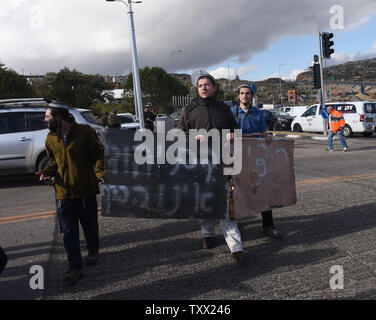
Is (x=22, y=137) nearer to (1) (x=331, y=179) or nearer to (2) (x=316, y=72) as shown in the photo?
(1) (x=331, y=179)

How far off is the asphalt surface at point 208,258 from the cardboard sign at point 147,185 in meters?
0.51

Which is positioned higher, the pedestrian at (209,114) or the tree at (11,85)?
the tree at (11,85)

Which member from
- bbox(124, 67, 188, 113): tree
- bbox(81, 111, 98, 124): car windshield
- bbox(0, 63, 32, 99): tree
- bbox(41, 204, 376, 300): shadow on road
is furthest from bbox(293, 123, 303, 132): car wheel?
A: bbox(124, 67, 188, 113): tree

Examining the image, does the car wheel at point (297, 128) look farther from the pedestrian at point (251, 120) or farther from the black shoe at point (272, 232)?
the black shoe at point (272, 232)

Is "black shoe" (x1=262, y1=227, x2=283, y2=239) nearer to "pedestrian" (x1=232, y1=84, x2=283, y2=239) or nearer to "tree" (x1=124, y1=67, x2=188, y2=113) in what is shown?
"pedestrian" (x1=232, y1=84, x2=283, y2=239)

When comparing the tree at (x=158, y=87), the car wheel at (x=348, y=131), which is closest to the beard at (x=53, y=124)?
the car wheel at (x=348, y=131)

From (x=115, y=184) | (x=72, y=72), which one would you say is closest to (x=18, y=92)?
(x=72, y=72)

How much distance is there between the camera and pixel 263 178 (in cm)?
419

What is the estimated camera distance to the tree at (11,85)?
168ft

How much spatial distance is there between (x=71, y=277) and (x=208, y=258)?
54.8 inches

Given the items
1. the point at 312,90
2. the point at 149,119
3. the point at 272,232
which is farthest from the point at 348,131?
the point at 312,90

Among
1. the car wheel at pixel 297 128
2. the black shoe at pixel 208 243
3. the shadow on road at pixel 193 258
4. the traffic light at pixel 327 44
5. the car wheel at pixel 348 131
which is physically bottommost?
the shadow on road at pixel 193 258

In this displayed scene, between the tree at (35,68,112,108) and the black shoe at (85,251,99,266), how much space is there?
217ft
